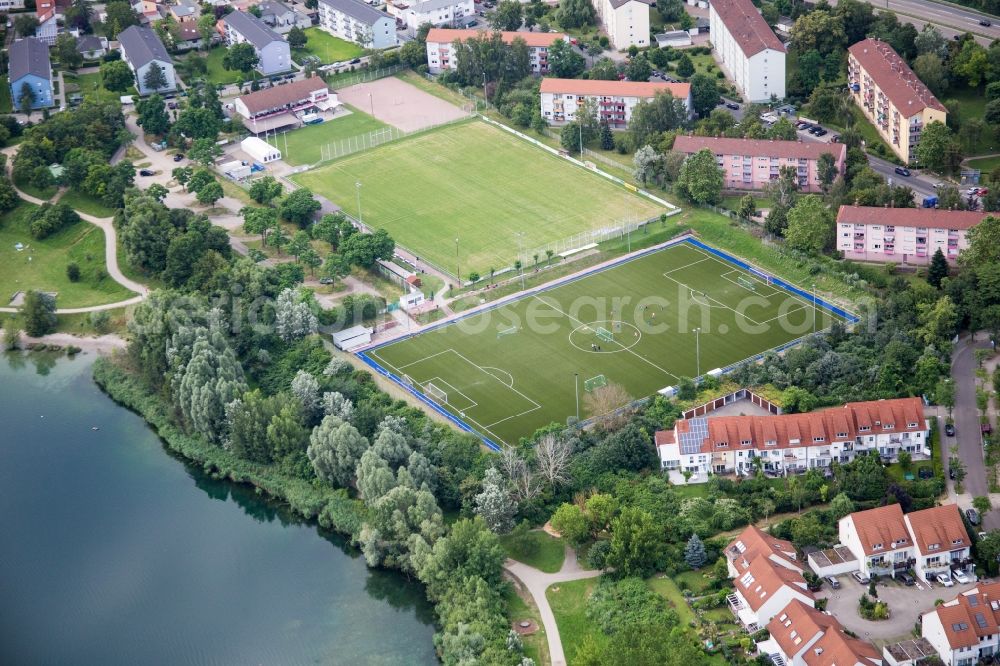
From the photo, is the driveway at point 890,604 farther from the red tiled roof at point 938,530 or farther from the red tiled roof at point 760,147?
the red tiled roof at point 760,147

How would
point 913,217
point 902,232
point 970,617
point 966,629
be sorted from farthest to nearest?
point 913,217 → point 902,232 → point 970,617 → point 966,629

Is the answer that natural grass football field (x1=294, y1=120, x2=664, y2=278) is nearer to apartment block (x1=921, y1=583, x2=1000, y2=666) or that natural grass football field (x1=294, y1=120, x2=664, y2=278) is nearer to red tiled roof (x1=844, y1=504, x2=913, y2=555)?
red tiled roof (x1=844, y1=504, x2=913, y2=555)

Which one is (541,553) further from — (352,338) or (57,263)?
(57,263)

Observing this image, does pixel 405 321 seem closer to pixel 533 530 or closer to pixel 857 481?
pixel 533 530

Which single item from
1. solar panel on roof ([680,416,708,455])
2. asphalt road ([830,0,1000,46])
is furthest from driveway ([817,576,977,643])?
asphalt road ([830,0,1000,46])

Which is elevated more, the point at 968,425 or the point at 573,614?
the point at 968,425

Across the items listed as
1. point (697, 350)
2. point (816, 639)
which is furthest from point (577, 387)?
point (816, 639)
